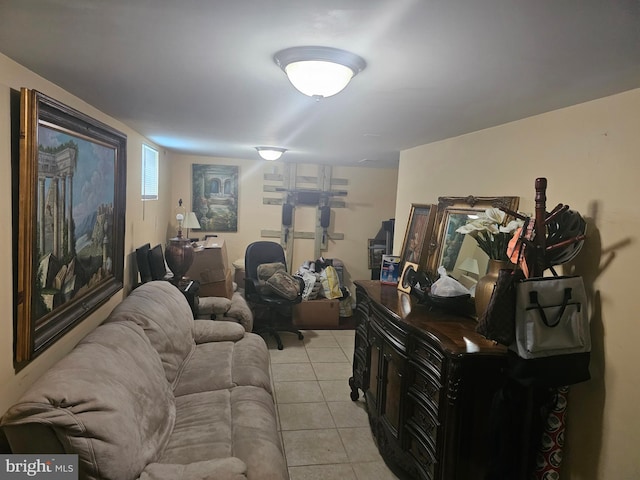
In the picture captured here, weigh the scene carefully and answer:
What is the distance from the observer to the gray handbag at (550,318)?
5.12 feet

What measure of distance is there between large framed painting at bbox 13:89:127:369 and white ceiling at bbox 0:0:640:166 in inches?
8.7

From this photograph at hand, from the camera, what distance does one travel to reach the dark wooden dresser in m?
1.81

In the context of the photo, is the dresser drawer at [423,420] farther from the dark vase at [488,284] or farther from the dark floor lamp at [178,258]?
the dark floor lamp at [178,258]

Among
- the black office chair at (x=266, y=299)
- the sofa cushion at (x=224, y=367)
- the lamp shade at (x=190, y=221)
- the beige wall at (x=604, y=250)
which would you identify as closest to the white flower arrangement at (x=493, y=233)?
the beige wall at (x=604, y=250)

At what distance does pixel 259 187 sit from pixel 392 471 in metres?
4.14

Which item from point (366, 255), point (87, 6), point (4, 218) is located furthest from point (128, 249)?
point (366, 255)

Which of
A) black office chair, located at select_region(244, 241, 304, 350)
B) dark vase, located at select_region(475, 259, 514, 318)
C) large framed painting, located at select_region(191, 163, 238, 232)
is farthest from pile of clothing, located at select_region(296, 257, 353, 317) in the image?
dark vase, located at select_region(475, 259, 514, 318)

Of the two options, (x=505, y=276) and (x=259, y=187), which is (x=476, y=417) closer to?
(x=505, y=276)

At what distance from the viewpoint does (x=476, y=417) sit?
1841 mm

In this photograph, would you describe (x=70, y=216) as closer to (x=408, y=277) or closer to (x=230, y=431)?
(x=230, y=431)

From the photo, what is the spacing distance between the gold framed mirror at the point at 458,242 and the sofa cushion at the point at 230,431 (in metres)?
1.43

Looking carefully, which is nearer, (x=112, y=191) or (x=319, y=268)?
(x=112, y=191)

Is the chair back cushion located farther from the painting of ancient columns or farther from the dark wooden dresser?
the dark wooden dresser

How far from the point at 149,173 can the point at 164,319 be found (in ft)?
6.37
